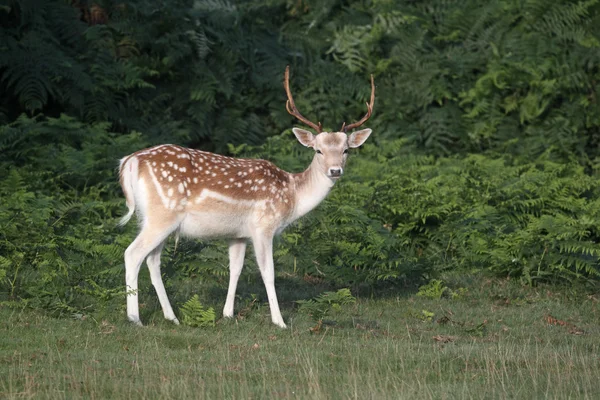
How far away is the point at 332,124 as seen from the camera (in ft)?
47.9

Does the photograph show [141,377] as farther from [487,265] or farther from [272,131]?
[272,131]

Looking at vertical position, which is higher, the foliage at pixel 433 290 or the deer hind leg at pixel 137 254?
the deer hind leg at pixel 137 254

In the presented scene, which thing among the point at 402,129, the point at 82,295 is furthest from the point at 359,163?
the point at 82,295

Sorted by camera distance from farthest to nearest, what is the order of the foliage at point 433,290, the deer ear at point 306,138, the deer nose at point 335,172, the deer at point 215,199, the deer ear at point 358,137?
1. the foliage at point 433,290
2. the deer ear at point 358,137
3. the deer ear at point 306,138
4. the deer nose at point 335,172
5. the deer at point 215,199

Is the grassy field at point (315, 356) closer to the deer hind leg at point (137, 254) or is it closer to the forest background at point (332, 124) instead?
the deer hind leg at point (137, 254)

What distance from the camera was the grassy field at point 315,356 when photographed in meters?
5.90

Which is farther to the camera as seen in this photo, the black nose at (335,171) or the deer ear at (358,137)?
the deer ear at (358,137)

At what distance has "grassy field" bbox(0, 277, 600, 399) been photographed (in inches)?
232

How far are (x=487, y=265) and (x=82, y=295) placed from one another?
14.8 ft

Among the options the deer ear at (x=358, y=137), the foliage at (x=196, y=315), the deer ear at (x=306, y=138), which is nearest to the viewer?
the foliage at (x=196, y=315)

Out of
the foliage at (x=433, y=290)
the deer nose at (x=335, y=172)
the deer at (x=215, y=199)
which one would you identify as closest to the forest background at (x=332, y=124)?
the foliage at (x=433, y=290)

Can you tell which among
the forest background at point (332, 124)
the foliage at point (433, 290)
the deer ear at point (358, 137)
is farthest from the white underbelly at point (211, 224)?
the foliage at point (433, 290)

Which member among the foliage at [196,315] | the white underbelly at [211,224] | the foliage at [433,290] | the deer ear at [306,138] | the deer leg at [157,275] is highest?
the deer ear at [306,138]

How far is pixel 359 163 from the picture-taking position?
12961 millimetres
